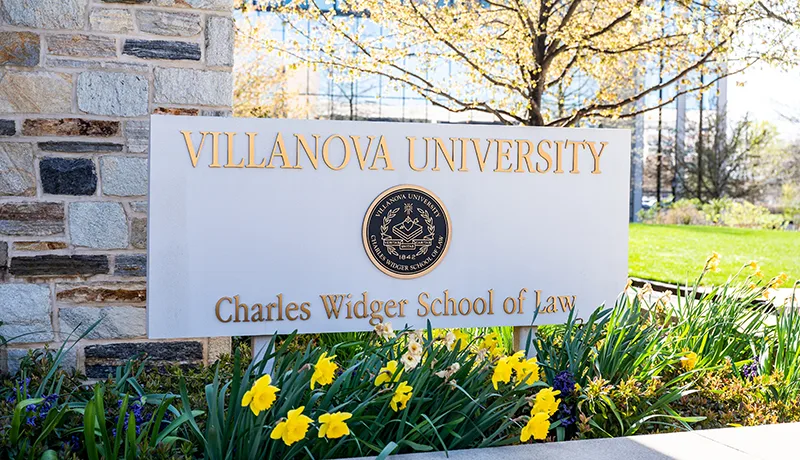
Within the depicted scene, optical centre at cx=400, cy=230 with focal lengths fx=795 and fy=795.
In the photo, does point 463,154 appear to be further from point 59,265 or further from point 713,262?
point 59,265

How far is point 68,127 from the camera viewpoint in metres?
4.51

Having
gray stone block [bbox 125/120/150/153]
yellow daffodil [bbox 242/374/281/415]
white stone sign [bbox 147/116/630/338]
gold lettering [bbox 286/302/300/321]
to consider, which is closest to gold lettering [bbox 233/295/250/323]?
white stone sign [bbox 147/116/630/338]

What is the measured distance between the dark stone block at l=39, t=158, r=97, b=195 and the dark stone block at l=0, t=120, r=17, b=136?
0.23 metres

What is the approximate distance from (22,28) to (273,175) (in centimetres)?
181

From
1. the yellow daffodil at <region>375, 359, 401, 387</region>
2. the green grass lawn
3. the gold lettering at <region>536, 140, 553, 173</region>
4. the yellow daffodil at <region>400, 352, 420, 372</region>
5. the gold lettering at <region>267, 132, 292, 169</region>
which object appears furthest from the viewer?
the green grass lawn

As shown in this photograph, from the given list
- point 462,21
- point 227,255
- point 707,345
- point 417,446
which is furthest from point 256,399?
point 462,21

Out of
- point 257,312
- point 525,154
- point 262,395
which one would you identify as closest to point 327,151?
point 257,312

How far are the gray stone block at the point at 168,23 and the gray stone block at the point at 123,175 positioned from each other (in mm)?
755

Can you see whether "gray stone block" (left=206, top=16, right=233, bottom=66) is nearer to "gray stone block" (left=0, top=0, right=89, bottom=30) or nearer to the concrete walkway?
"gray stone block" (left=0, top=0, right=89, bottom=30)

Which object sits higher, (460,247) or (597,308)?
(460,247)

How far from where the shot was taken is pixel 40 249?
176 inches

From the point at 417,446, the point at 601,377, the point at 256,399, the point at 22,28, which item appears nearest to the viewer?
the point at 256,399

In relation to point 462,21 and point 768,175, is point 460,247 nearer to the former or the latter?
point 462,21

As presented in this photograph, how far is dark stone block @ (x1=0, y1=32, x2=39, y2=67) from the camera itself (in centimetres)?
445
